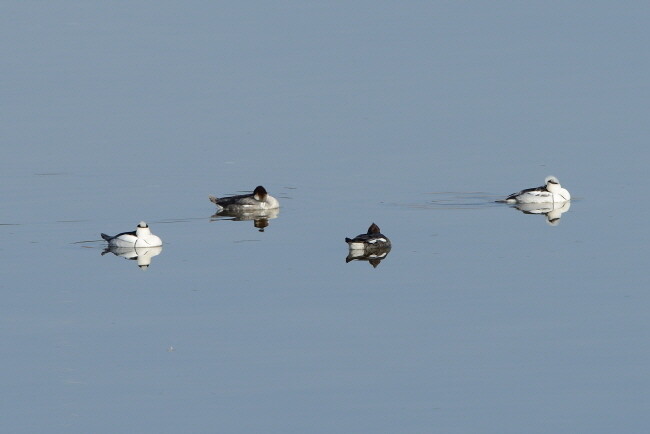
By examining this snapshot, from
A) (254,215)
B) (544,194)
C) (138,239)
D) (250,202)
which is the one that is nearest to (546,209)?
(544,194)

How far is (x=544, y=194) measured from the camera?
1144 inches

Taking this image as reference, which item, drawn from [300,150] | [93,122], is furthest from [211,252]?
[93,122]

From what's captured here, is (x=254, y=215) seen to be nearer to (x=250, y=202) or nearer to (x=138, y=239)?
(x=250, y=202)

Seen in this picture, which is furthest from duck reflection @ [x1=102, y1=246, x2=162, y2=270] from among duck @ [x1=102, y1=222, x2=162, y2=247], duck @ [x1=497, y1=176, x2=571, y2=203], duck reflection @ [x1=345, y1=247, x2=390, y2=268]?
duck @ [x1=497, y1=176, x2=571, y2=203]

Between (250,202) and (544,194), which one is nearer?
(544,194)

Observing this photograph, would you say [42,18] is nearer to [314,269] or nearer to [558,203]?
[558,203]

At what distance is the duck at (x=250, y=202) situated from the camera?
2912cm

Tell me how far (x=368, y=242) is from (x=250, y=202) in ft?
16.8

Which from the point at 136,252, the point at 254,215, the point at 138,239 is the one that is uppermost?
the point at 254,215

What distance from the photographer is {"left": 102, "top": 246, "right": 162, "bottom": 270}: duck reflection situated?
2498cm

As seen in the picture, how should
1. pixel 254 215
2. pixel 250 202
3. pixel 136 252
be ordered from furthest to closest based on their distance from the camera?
pixel 250 202 < pixel 254 215 < pixel 136 252

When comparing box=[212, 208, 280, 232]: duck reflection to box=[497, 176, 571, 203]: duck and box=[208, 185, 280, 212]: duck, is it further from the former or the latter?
box=[497, 176, 571, 203]: duck

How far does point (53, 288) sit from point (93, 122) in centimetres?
1506

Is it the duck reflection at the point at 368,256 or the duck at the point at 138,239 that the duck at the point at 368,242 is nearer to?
the duck reflection at the point at 368,256
